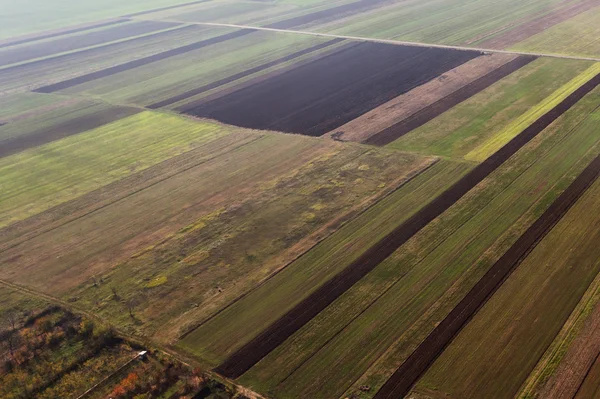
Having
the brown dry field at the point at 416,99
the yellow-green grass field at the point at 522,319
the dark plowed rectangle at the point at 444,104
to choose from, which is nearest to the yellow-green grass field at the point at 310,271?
the dark plowed rectangle at the point at 444,104

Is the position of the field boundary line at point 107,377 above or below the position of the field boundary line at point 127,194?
below

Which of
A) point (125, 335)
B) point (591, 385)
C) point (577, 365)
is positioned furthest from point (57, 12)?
point (591, 385)

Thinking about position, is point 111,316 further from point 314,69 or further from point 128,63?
point 128,63

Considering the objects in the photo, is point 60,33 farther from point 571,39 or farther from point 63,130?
point 571,39

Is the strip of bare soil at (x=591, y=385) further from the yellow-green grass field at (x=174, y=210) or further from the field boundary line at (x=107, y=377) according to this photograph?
the field boundary line at (x=107, y=377)

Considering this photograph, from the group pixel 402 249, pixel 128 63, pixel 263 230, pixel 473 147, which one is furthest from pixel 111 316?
pixel 128 63

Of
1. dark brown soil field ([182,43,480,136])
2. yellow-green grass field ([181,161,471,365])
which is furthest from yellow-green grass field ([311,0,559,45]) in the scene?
yellow-green grass field ([181,161,471,365])

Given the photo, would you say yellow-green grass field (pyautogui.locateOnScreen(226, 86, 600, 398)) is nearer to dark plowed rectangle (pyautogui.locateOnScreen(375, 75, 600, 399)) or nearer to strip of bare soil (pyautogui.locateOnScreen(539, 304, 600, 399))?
dark plowed rectangle (pyautogui.locateOnScreen(375, 75, 600, 399))
